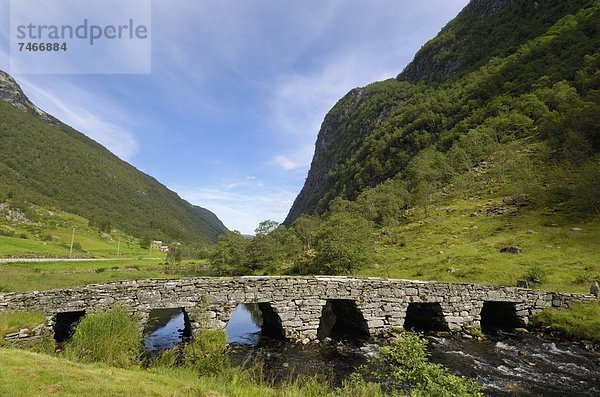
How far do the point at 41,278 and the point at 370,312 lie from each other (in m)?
40.0

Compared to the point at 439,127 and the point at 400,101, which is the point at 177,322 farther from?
the point at 400,101

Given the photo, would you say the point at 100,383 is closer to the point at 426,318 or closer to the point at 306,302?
the point at 306,302

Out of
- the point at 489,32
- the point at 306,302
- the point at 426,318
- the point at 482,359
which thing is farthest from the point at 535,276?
the point at 489,32

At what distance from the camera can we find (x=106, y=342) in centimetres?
1305

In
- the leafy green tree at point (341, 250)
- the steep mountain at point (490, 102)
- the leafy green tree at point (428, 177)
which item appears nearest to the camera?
the leafy green tree at point (341, 250)

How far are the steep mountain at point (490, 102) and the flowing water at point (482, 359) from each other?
58.7m

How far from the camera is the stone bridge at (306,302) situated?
1727 centimetres

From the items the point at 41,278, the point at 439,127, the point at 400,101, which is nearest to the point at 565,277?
the point at 41,278

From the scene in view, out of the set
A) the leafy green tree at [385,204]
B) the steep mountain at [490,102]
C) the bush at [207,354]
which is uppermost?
the steep mountain at [490,102]

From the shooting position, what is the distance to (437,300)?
21672 millimetres

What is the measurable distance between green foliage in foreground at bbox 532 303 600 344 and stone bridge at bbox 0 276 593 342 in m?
0.69

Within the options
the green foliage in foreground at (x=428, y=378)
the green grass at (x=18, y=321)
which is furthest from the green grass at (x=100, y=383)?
the green grass at (x=18, y=321)

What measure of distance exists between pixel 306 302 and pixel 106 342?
36.1 feet

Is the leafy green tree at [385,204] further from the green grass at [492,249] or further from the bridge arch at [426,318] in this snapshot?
the bridge arch at [426,318]
